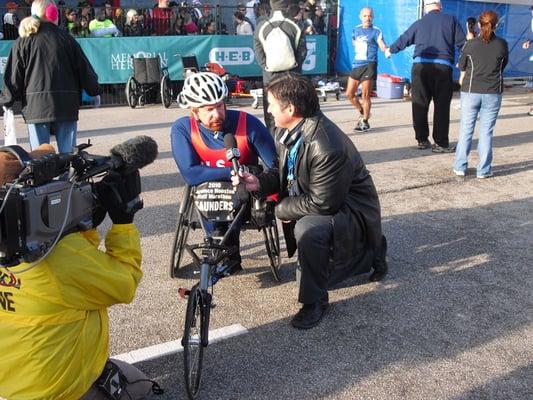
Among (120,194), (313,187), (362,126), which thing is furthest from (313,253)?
(362,126)

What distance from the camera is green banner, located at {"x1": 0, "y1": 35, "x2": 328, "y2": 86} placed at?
14.0 meters

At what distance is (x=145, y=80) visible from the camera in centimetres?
1358

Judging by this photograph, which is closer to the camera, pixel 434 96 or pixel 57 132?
pixel 57 132

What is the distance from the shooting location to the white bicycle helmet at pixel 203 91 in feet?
12.7

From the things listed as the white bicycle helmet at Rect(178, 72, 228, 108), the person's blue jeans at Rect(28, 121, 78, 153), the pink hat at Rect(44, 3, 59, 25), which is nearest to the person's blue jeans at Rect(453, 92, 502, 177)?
the white bicycle helmet at Rect(178, 72, 228, 108)

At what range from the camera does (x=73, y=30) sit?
46.7 feet

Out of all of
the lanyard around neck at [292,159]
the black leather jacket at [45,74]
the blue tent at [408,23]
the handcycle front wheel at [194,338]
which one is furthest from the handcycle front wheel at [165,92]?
the handcycle front wheel at [194,338]

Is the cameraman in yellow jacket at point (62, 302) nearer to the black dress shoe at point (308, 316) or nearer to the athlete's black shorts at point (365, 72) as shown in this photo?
the black dress shoe at point (308, 316)

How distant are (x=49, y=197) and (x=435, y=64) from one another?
24.4 ft

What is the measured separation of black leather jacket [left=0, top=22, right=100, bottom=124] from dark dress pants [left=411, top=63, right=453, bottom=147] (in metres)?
4.81

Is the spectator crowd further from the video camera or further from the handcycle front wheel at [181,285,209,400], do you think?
the video camera

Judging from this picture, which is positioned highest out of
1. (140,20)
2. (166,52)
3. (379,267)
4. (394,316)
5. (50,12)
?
(140,20)

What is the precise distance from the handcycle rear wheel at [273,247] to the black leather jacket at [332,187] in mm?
314

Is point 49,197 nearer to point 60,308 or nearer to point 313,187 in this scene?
point 60,308
